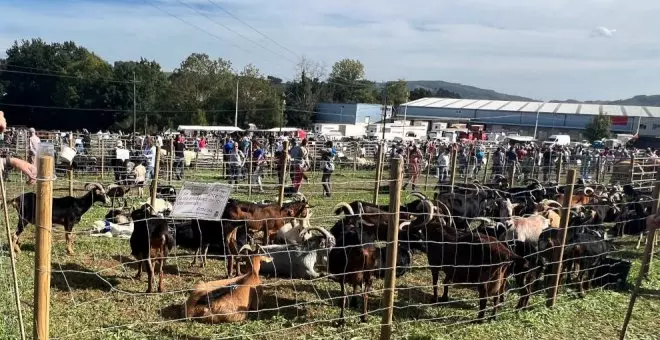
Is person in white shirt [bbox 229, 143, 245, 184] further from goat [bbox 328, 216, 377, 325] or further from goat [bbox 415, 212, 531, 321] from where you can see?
goat [bbox 328, 216, 377, 325]

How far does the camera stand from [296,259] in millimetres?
9016

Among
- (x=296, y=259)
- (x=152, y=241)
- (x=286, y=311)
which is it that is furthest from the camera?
(x=296, y=259)

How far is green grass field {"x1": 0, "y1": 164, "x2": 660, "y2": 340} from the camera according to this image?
21.1 ft

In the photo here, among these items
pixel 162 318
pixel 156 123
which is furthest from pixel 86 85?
pixel 162 318

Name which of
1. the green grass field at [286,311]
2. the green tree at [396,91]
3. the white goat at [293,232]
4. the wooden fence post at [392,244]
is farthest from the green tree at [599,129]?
the wooden fence post at [392,244]

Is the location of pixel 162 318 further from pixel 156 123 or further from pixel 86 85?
pixel 86 85

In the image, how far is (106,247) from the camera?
33.7 ft

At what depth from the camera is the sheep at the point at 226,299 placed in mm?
6707

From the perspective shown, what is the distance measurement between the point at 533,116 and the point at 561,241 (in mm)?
86960

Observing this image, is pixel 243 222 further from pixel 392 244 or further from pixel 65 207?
pixel 392 244

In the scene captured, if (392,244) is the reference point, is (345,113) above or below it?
above

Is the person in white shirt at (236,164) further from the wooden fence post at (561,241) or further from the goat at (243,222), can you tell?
the wooden fence post at (561,241)

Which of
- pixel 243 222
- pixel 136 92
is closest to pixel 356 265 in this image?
pixel 243 222

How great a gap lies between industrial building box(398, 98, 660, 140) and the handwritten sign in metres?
71.4
